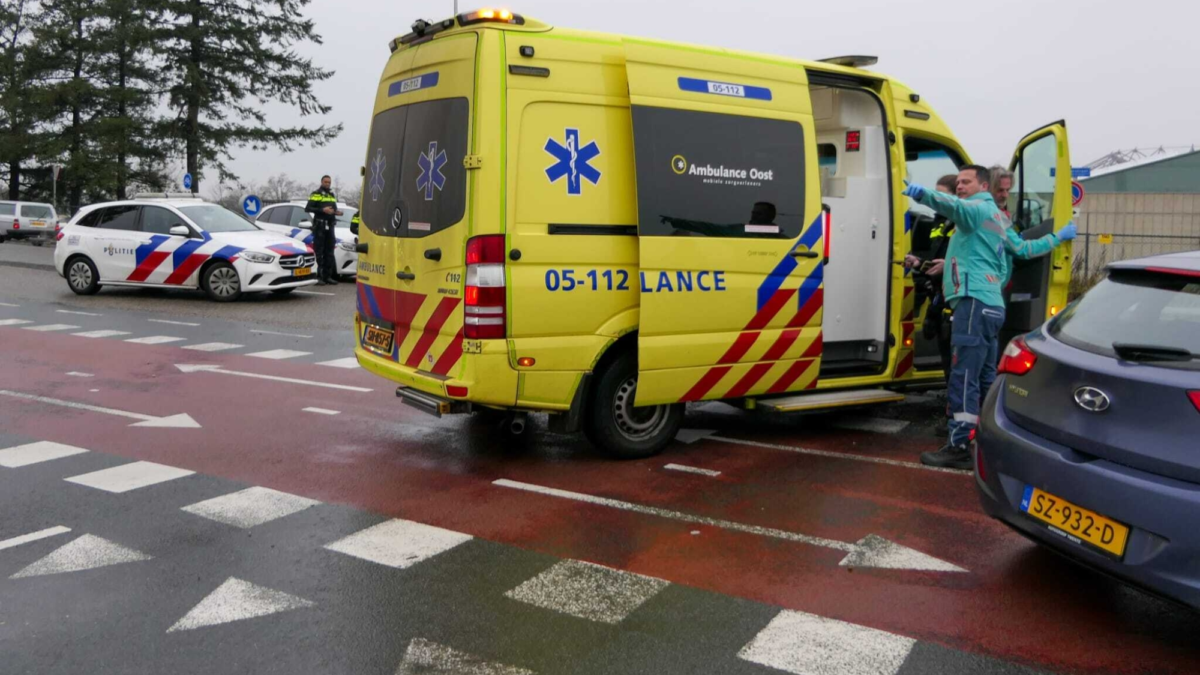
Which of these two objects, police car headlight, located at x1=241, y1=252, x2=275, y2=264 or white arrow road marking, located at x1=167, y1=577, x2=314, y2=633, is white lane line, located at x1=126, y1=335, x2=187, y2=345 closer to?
police car headlight, located at x1=241, y1=252, x2=275, y2=264

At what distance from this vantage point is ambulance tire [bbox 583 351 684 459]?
620cm

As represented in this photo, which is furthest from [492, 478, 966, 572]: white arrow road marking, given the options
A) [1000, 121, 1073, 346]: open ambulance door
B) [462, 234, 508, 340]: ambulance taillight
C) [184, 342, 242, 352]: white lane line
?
[184, 342, 242, 352]: white lane line

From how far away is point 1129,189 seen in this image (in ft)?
111

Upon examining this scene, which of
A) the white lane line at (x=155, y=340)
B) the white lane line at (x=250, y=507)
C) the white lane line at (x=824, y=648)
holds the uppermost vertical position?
the white lane line at (x=155, y=340)

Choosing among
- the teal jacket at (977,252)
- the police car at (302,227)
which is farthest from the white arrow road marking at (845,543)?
the police car at (302,227)

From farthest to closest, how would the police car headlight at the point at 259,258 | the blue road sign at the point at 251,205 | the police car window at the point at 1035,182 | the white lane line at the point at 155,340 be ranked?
the blue road sign at the point at 251,205
the police car headlight at the point at 259,258
the white lane line at the point at 155,340
the police car window at the point at 1035,182

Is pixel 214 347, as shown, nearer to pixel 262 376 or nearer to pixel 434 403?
pixel 262 376

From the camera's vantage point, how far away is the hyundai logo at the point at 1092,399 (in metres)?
3.88

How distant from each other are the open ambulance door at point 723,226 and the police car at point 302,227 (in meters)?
13.6

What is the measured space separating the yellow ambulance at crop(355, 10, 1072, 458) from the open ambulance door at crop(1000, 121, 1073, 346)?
0.02 m

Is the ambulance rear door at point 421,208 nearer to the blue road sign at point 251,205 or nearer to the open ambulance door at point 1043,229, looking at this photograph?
the open ambulance door at point 1043,229

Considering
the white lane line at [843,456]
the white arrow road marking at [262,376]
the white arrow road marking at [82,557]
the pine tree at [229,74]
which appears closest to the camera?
the white arrow road marking at [82,557]

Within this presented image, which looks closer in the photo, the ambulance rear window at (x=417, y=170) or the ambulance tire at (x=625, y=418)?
the ambulance rear window at (x=417, y=170)

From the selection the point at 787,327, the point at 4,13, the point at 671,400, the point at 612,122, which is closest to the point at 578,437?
the point at 671,400
